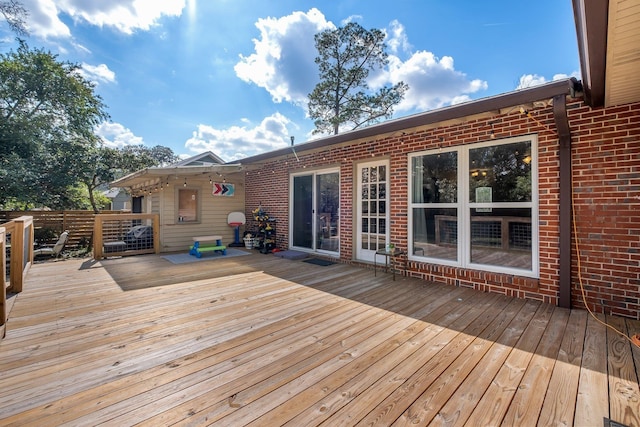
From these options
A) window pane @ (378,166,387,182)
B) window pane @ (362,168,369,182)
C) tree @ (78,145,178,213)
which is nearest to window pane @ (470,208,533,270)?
window pane @ (378,166,387,182)

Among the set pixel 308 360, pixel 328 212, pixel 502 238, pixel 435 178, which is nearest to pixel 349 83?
pixel 328 212

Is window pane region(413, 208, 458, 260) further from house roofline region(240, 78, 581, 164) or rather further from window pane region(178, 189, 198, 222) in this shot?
window pane region(178, 189, 198, 222)

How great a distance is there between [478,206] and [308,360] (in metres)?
3.44

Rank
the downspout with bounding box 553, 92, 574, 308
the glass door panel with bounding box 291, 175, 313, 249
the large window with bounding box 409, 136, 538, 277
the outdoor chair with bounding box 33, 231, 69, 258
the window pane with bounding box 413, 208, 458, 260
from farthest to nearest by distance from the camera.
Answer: the glass door panel with bounding box 291, 175, 313, 249, the outdoor chair with bounding box 33, 231, 69, 258, the window pane with bounding box 413, 208, 458, 260, the large window with bounding box 409, 136, 538, 277, the downspout with bounding box 553, 92, 574, 308

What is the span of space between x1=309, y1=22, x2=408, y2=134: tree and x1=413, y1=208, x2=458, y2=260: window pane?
10653 mm

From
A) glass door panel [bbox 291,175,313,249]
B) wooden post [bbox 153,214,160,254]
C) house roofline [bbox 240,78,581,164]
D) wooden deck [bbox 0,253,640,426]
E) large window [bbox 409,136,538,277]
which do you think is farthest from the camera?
wooden post [bbox 153,214,160,254]

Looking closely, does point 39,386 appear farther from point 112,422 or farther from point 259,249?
point 259,249

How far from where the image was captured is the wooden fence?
800 cm

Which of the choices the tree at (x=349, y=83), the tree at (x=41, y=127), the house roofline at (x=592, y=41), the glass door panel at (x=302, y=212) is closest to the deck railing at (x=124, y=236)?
the glass door panel at (x=302, y=212)

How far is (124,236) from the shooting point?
724cm

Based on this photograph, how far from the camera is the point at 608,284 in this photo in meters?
3.10

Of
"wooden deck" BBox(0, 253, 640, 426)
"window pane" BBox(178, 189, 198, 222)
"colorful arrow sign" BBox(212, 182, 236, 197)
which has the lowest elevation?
"wooden deck" BBox(0, 253, 640, 426)

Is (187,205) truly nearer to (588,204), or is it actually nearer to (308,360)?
(308,360)

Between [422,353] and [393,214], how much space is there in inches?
121
